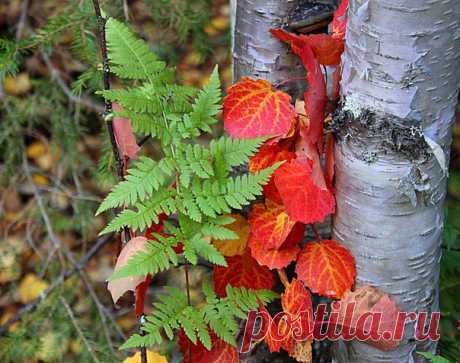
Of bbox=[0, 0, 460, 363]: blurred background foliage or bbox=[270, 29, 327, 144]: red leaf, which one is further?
bbox=[0, 0, 460, 363]: blurred background foliage

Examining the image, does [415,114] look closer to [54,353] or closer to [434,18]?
[434,18]

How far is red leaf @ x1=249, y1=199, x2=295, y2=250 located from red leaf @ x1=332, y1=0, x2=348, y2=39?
13.0 inches

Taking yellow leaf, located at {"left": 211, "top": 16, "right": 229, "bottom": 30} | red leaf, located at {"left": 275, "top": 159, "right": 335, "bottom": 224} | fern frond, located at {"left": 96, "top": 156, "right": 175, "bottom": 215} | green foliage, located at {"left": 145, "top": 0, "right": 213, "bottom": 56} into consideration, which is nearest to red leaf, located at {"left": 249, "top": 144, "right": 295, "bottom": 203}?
red leaf, located at {"left": 275, "top": 159, "right": 335, "bottom": 224}

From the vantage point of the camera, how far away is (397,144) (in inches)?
40.7

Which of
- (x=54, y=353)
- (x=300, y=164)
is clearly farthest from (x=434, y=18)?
(x=54, y=353)

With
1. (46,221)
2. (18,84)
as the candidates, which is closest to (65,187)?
(46,221)

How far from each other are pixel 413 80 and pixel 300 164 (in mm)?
235

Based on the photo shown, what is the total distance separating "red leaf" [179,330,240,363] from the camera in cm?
120

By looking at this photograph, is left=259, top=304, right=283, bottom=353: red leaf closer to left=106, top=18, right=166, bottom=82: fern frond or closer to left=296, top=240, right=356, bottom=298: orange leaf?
left=296, top=240, right=356, bottom=298: orange leaf

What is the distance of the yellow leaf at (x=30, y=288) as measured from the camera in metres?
2.29

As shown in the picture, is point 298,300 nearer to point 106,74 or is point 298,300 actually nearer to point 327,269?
point 327,269

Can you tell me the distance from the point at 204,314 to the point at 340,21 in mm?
585

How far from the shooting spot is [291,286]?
3.79 feet

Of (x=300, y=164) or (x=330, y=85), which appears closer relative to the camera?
(x=300, y=164)
